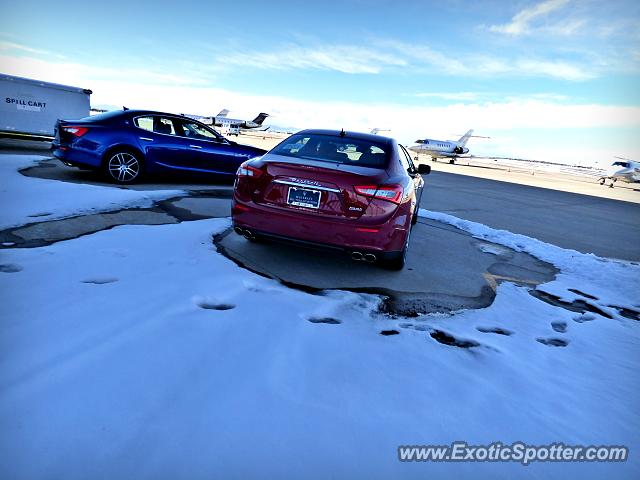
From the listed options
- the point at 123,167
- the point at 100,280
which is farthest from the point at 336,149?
the point at 123,167

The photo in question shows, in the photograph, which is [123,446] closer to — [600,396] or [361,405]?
[361,405]

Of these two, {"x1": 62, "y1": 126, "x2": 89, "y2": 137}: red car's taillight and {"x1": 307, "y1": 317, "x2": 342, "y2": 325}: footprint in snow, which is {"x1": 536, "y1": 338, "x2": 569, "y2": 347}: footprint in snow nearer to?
{"x1": 307, "y1": 317, "x2": 342, "y2": 325}: footprint in snow

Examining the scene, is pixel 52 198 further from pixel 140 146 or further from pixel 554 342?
pixel 554 342

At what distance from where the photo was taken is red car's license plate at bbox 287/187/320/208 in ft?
12.2

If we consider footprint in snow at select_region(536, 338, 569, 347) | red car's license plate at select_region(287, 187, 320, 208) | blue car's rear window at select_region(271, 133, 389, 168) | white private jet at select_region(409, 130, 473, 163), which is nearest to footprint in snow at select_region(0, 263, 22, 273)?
red car's license plate at select_region(287, 187, 320, 208)

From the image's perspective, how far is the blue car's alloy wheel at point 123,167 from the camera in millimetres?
7473

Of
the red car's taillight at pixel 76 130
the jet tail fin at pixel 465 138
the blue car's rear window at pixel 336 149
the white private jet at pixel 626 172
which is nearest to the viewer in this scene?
the blue car's rear window at pixel 336 149

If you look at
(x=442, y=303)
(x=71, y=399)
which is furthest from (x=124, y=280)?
(x=442, y=303)

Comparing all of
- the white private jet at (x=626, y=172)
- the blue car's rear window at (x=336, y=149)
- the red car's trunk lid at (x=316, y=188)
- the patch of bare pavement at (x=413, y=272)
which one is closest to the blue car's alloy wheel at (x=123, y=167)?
the patch of bare pavement at (x=413, y=272)

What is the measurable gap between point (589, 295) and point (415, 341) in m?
2.79

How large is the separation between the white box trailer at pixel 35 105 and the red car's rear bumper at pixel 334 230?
10966 millimetres

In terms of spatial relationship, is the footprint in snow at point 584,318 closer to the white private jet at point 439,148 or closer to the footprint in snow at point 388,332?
the footprint in snow at point 388,332

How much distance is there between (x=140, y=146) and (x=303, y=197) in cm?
535

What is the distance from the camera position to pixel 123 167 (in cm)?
759
